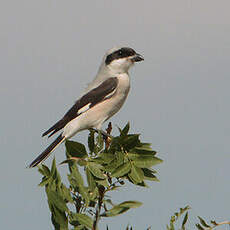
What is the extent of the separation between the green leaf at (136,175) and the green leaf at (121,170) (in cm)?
3

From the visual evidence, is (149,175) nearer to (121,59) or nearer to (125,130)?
(125,130)

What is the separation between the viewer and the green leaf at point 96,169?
2.66 m

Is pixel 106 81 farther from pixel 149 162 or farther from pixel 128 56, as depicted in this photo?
pixel 149 162

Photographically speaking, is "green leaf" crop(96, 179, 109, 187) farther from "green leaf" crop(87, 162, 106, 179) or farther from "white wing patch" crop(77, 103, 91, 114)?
"white wing patch" crop(77, 103, 91, 114)

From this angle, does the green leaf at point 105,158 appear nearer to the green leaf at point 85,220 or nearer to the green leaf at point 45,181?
the green leaf at point 45,181

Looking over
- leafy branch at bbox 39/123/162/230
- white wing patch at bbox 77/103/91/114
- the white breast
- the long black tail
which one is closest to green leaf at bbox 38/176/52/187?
leafy branch at bbox 39/123/162/230

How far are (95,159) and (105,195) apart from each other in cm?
23

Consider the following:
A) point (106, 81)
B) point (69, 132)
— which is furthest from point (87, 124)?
point (106, 81)

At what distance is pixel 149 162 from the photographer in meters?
2.71

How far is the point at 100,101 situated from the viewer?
5867 millimetres

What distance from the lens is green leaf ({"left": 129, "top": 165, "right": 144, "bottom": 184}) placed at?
2736mm

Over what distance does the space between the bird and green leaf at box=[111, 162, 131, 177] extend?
106 inches

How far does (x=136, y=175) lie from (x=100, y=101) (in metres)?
3.19

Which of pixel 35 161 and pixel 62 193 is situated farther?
pixel 35 161
